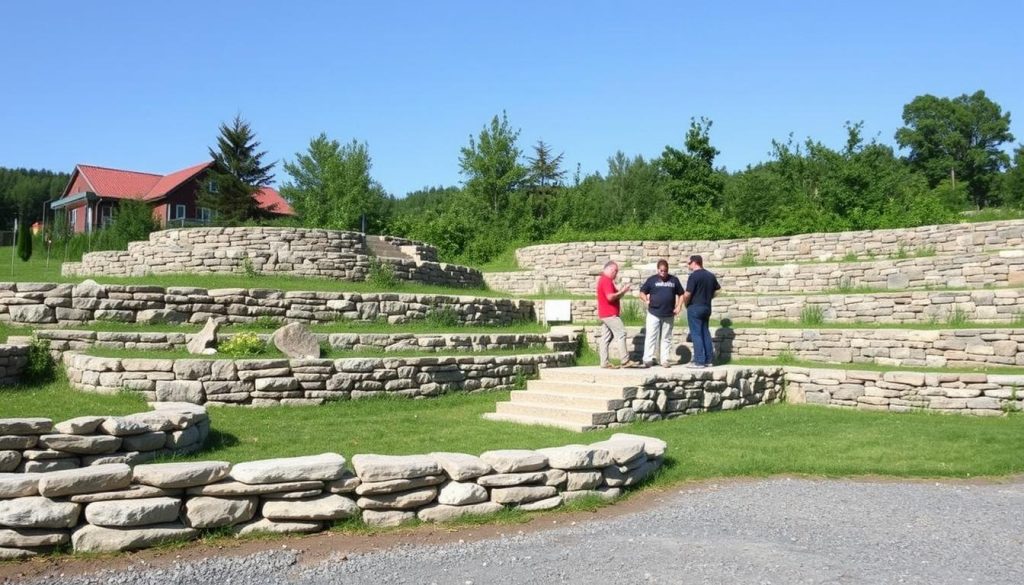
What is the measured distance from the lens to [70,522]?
173 inches

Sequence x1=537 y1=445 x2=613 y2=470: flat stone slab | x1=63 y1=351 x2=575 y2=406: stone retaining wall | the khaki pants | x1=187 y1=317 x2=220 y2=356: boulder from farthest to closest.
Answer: the khaki pants → x1=187 y1=317 x2=220 y2=356: boulder → x1=63 y1=351 x2=575 y2=406: stone retaining wall → x1=537 y1=445 x2=613 y2=470: flat stone slab

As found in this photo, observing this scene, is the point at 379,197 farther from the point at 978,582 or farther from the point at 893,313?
the point at 978,582

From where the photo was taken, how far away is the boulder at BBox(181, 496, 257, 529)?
4629 millimetres

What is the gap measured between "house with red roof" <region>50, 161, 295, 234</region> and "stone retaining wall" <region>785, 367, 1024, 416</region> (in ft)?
117

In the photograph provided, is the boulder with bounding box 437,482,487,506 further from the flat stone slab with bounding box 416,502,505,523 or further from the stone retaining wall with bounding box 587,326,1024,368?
the stone retaining wall with bounding box 587,326,1024,368

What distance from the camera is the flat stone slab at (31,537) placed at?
13.9ft

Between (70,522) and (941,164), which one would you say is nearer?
(70,522)

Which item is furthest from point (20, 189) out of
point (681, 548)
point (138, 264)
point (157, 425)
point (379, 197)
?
point (681, 548)

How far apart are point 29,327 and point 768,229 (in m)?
17.7

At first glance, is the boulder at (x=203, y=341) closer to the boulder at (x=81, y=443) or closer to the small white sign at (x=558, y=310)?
the boulder at (x=81, y=443)

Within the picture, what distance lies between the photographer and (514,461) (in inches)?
216

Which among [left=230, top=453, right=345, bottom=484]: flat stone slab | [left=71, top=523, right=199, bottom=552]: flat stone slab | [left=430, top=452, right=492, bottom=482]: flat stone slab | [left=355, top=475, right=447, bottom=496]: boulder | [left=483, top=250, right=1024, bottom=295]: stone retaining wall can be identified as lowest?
[left=71, top=523, right=199, bottom=552]: flat stone slab

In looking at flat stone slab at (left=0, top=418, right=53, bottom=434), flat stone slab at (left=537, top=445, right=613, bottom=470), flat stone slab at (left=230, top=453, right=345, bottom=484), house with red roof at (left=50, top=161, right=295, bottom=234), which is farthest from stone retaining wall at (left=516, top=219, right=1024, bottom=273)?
house with red roof at (left=50, top=161, right=295, bottom=234)

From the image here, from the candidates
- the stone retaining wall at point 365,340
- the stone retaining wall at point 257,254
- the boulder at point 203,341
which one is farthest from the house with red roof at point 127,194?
the boulder at point 203,341
